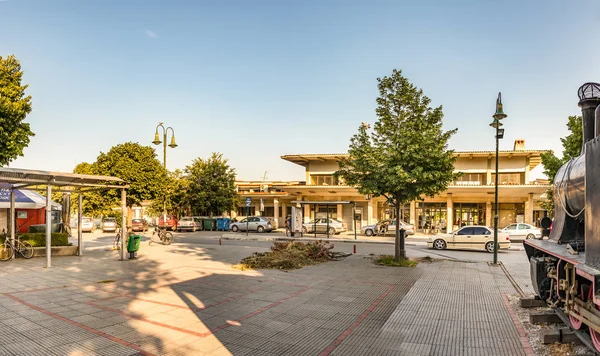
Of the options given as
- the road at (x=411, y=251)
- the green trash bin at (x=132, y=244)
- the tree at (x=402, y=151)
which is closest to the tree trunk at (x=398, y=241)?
the tree at (x=402, y=151)

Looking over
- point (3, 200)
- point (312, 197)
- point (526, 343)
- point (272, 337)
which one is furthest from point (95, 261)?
point (312, 197)

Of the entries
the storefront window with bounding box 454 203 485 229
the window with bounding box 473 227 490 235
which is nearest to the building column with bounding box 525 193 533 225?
the storefront window with bounding box 454 203 485 229

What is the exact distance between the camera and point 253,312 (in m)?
7.84

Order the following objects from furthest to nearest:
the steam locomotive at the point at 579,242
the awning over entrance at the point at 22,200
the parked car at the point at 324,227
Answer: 1. the parked car at the point at 324,227
2. the awning over entrance at the point at 22,200
3. the steam locomotive at the point at 579,242

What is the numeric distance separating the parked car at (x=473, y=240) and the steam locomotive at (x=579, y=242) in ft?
43.2

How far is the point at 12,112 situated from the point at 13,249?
5.51m

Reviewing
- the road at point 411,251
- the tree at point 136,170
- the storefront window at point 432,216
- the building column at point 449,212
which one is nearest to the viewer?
the road at point 411,251

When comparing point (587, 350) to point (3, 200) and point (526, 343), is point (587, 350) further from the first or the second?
point (3, 200)

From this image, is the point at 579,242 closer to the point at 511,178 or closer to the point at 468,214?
the point at 511,178

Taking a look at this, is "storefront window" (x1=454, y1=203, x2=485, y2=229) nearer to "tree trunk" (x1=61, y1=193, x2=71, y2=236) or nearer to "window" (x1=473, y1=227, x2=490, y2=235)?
"window" (x1=473, y1=227, x2=490, y2=235)

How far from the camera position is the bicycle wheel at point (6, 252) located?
15.4m

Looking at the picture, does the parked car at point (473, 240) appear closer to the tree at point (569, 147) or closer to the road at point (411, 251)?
the road at point (411, 251)

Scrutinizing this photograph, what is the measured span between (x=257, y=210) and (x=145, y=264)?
106 feet

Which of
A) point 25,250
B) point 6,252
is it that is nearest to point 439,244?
point 25,250
